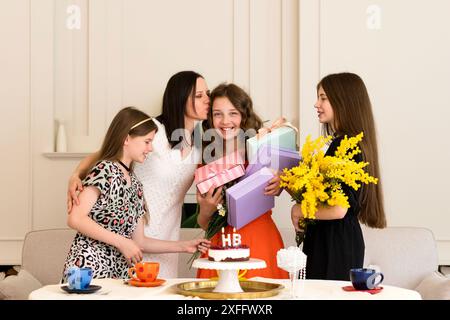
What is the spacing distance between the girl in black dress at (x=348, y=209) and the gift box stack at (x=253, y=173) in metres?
0.17

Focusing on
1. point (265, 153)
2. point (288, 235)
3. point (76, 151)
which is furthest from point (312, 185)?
point (76, 151)

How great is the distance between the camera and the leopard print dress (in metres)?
2.86

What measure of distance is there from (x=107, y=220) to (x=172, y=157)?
523mm

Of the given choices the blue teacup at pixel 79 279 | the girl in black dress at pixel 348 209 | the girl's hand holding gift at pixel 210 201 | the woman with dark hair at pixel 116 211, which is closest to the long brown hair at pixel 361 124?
the girl in black dress at pixel 348 209

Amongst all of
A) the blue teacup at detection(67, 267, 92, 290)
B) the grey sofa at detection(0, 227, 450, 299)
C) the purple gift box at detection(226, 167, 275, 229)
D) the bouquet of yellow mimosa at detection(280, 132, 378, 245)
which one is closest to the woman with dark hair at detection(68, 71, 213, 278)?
the purple gift box at detection(226, 167, 275, 229)

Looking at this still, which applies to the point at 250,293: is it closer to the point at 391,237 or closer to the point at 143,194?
the point at 143,194

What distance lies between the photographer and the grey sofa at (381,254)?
3678mm

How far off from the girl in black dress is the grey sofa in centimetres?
80

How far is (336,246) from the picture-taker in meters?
2.87

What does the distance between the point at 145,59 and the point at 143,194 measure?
1210 mm

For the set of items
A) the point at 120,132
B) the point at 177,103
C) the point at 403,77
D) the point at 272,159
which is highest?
the point at 403,77

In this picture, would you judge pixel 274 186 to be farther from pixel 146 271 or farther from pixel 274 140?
pixel 146 271

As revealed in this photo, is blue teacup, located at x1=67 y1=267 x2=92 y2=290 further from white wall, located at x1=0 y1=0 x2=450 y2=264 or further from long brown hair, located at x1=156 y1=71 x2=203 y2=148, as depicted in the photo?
white wall, located at x1=0 y1=0 x2=450 y2=264

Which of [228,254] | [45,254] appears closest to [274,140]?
[228,254]
